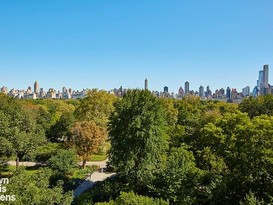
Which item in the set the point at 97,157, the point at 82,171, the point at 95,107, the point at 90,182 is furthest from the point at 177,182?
the point at 95,107

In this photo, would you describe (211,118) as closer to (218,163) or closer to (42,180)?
(218,163)

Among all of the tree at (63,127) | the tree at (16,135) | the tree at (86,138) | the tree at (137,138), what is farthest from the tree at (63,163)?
the tree at (63,127)

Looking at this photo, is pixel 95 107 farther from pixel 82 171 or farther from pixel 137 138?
pixel 137 138

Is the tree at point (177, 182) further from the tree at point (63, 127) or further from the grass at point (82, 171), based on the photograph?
the tree at point (63, 127)

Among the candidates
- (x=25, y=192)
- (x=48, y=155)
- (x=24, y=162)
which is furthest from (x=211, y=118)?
(x=25, y=192)

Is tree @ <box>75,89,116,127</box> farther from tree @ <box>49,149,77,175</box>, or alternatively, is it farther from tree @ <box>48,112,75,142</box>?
tree @ <box>49,149,77,175</box>

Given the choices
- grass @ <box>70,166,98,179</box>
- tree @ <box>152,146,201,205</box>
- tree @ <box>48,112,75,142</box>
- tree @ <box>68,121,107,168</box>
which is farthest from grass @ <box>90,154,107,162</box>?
tree @ <box>152,146,201,205</box>
